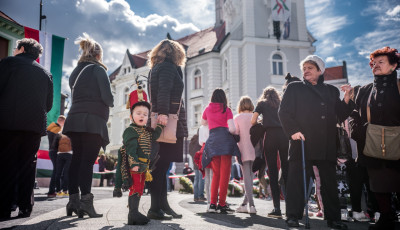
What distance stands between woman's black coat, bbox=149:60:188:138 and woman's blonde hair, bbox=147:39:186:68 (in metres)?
0.09

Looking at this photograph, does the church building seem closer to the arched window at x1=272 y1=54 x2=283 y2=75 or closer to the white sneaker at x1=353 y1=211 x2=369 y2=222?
the arched window at x1=272 y1=54 x2=283 y2=75

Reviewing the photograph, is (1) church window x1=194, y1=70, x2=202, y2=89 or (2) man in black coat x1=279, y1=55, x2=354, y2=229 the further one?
(1) church window x1=194, y1=70, x2=202, y2=89

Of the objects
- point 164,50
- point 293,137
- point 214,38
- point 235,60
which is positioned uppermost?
point 214,38

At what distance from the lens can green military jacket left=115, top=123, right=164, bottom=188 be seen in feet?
12.0

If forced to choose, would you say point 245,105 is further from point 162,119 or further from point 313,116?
point 162,119

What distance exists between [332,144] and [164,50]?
7.92 feet

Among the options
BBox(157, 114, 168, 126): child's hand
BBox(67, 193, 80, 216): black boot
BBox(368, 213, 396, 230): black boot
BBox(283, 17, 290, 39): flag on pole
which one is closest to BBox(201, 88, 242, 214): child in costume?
BBox(157, 114, 168, 126): child's hand

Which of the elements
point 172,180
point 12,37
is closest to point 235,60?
point 172,180

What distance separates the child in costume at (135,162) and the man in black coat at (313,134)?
169 centimetres

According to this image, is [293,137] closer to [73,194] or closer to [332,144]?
[332,144]

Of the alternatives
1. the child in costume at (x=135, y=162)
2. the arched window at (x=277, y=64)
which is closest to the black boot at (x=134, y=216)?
the child in costume at (x=135, y=162)

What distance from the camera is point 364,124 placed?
423 cm

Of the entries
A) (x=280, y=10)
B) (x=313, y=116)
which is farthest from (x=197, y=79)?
(x=313, y=116)

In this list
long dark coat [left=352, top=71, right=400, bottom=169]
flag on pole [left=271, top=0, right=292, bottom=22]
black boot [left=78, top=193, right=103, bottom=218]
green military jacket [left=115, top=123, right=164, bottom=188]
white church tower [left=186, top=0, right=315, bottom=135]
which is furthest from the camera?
flag on pole [left=271, top=0, right=292, bottom=22]
